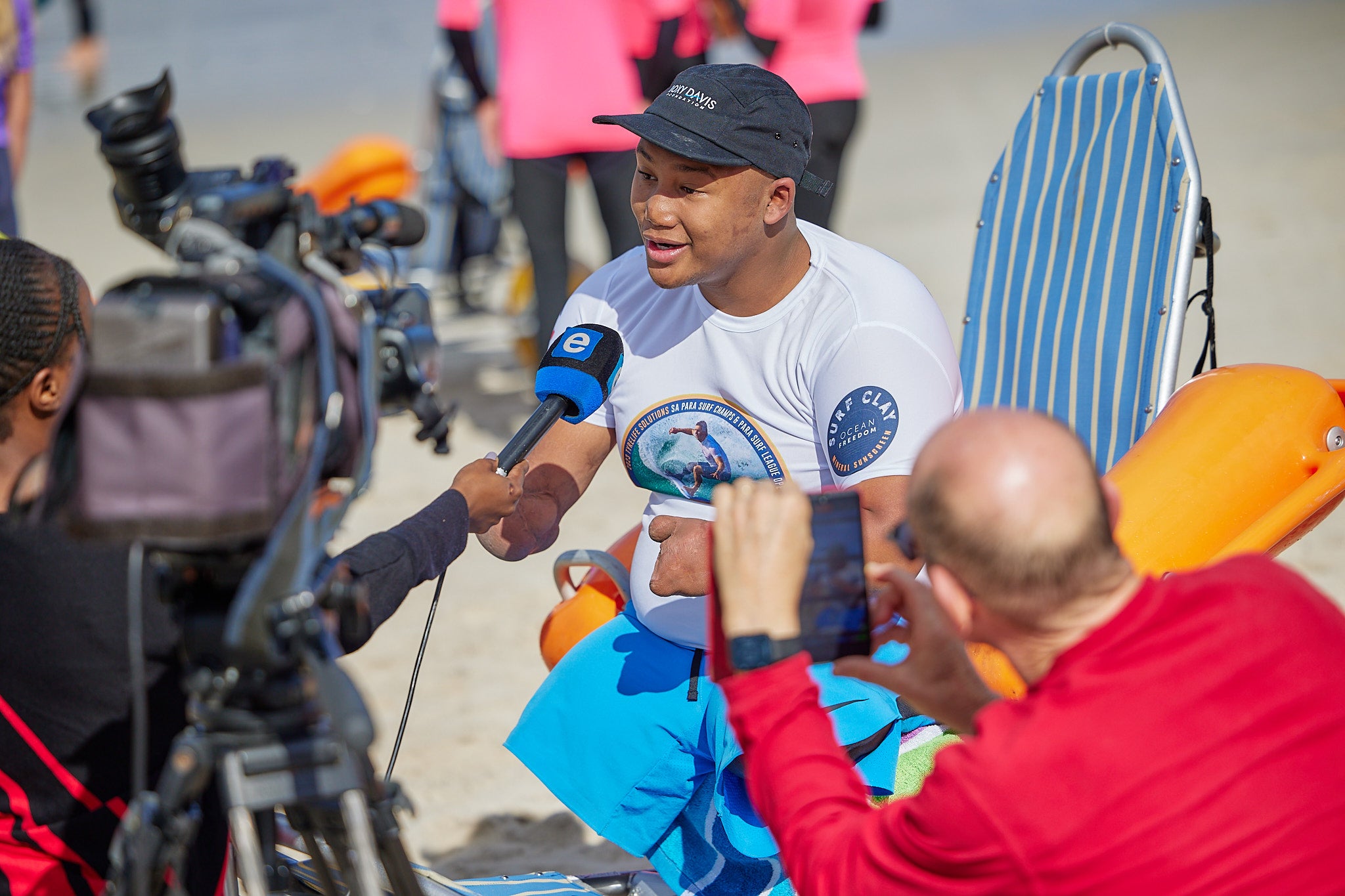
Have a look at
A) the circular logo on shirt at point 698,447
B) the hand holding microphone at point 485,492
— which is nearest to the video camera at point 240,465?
the hand holding microphone at point 485,492

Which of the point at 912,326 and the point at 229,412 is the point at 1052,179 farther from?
the point at 229,412

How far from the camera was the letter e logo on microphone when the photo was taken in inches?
87.7

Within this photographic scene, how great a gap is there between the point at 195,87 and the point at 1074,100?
1722 centimetres

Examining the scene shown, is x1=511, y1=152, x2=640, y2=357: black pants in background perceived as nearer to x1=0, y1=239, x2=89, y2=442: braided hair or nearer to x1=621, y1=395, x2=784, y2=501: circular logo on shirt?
x1=621, y1=395, x2=784, y2=501: circular logo on shirt

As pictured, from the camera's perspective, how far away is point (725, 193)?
2.32m

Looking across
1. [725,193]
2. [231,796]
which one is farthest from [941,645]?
[725,193]

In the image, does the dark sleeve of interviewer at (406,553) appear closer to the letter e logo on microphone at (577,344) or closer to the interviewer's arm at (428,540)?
the interviewer's arm at (428,540)

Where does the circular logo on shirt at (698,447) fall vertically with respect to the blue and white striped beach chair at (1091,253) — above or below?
below

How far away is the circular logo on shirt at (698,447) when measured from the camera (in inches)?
95.3

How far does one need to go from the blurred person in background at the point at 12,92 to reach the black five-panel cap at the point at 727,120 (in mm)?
2968

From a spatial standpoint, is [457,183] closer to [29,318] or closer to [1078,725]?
[29,318]

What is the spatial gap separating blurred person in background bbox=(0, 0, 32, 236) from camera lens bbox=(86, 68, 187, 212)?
10.3 feet

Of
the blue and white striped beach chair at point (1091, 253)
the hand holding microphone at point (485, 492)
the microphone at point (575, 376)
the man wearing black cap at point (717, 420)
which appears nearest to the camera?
the hand holding microphone at point (485, 492)

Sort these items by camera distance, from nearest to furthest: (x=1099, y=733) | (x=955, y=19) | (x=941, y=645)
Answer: (x=1099, y=733)
(x=941, y=645)
(x=955, y=19)
